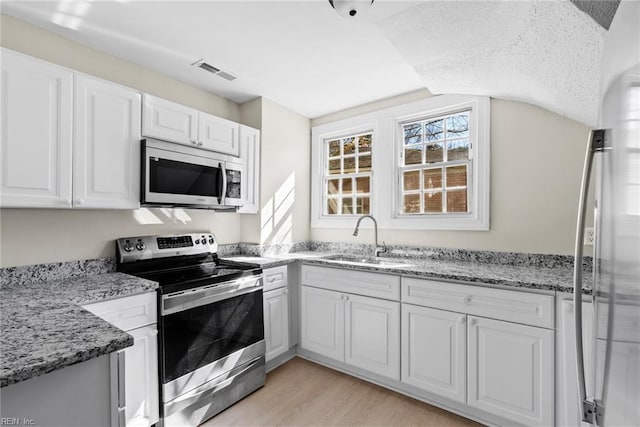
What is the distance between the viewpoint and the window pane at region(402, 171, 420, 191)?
293 cm

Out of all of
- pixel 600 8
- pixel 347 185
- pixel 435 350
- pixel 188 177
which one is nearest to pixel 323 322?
pixel 435 350

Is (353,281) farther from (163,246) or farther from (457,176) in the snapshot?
(163,246)

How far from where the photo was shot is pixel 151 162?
2021mm

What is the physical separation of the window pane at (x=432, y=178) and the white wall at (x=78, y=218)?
2122 millimetres

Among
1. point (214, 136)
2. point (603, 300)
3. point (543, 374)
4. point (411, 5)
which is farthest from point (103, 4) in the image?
point (543, 374)

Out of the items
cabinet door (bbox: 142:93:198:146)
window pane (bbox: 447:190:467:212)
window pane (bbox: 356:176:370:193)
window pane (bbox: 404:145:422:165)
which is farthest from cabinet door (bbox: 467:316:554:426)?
cabinet door (bbox: 142:93:198:146)

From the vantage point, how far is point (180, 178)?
2.20 metres

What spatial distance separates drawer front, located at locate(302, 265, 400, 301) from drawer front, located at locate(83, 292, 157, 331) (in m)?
1.29

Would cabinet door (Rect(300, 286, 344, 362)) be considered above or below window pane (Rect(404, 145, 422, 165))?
below

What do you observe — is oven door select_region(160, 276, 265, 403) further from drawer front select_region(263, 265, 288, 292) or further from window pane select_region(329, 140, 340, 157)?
window pane select_region(329, 140, 340, 157)

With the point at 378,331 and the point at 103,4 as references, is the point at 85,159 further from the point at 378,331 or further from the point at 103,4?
the point at 378,331

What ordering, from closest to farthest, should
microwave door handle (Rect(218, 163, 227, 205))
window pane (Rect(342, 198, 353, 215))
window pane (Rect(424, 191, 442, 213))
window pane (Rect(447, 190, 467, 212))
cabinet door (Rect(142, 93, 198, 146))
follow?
cabinet door (Rect(142, 93, 198, 146)) → microwave door handle (Rect(218, 163, 227, 205)) → window pane (Rect(447, 190, 467, 212)) → window pane (Rect(424, 191, 442, 213)) → window pane (Rect(342, 198, 353, 215))

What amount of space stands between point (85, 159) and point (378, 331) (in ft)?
7.35

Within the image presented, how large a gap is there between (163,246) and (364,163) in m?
2.10
